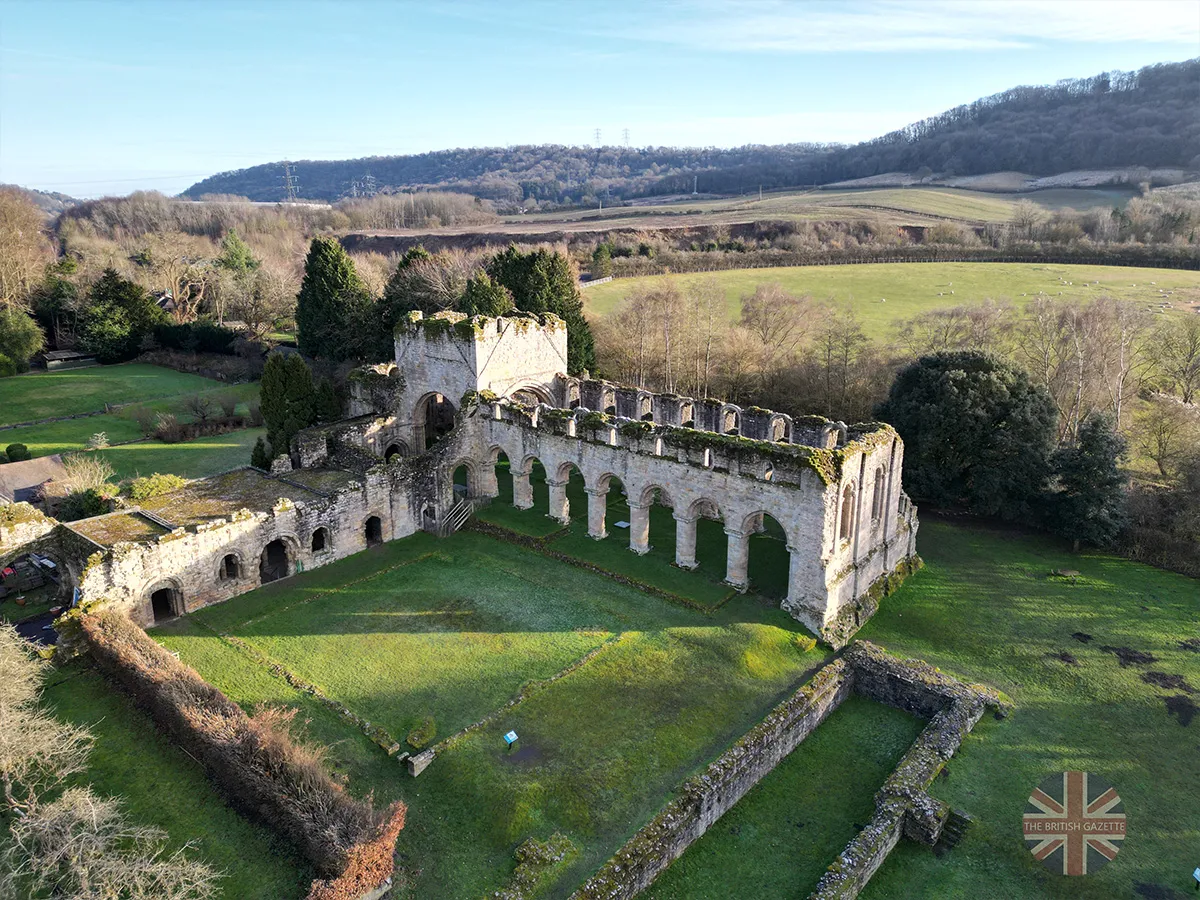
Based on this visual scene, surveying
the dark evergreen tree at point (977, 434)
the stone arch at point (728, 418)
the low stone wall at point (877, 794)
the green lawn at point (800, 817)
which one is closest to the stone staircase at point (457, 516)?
the stone arch at point (728, 418)

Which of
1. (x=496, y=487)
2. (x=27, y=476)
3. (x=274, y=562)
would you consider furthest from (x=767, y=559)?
(x=27, y=476)

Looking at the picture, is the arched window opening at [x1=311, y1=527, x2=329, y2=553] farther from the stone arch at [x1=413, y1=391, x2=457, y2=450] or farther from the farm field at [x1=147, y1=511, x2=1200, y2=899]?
the stone arch at [x1=413, y1=391, x2=457, y2=450]

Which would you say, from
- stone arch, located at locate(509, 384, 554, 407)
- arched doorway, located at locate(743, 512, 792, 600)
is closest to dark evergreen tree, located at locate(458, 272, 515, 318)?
stone arch, located at locate(509, 384, 554, 407)

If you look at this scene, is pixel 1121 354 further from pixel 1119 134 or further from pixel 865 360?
pixel 1119 134

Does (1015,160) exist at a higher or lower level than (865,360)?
higher

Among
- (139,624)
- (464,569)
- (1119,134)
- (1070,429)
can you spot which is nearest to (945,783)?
(464,569)

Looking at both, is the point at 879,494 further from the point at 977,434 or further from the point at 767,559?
the point at 977,434
